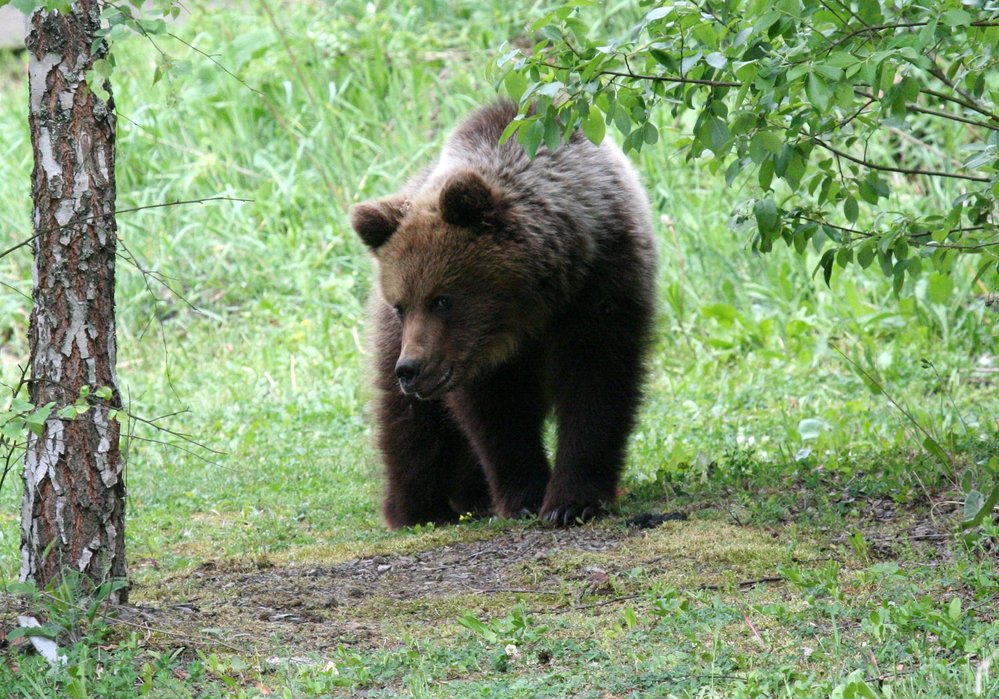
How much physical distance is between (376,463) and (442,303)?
157 cm

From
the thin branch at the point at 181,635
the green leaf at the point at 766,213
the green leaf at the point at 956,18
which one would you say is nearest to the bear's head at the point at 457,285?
the green leaf at the point at 766,213

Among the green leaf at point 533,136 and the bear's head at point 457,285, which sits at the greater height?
the green leaf at point 533,136

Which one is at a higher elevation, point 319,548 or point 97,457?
point 97,457

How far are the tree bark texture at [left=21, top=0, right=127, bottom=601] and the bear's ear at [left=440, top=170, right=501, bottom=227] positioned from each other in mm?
1895

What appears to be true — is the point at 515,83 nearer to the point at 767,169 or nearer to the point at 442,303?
the point at 767,169

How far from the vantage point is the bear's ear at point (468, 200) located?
203 inches

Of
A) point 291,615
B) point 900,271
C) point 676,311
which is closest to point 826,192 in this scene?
point 900,271

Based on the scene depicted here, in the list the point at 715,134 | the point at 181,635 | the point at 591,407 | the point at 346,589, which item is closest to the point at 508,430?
the point at 591,407

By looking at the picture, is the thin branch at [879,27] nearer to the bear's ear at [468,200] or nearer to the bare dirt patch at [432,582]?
the bare dirt patch at [432,582]

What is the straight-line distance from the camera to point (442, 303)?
5.38 m

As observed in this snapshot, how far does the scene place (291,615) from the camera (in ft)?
13.2

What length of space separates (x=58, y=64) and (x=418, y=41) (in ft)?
26.4

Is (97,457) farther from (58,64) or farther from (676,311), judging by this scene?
(676,311)

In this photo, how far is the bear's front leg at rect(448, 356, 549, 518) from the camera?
18.9ft
